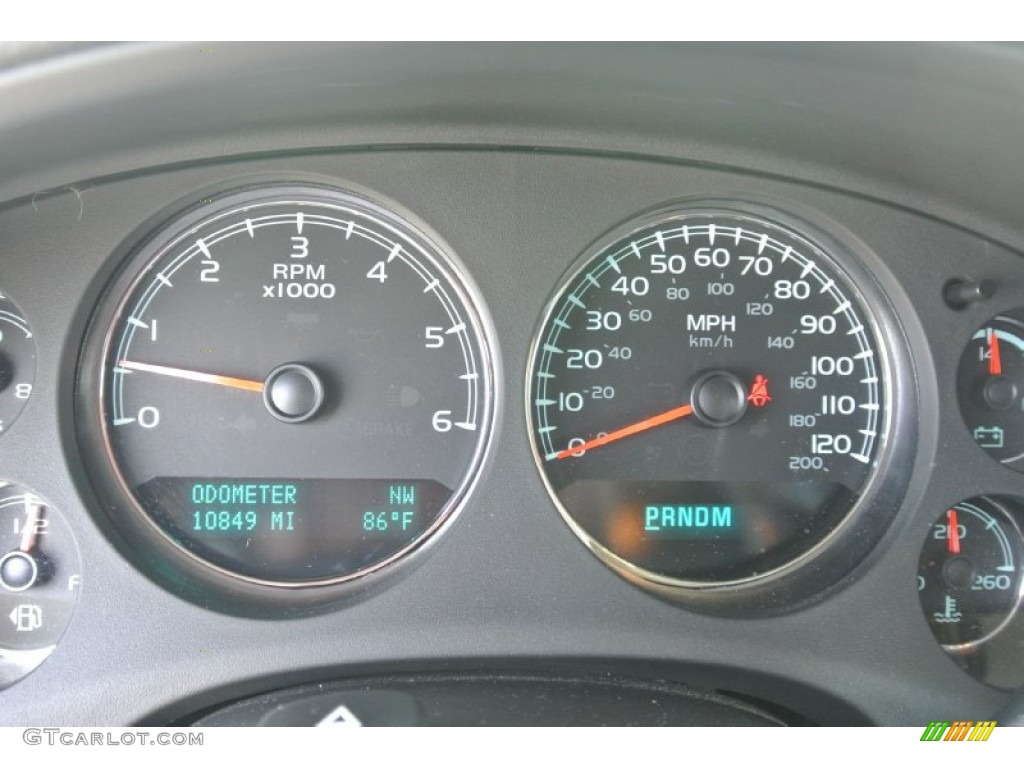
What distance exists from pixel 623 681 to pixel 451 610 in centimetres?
43

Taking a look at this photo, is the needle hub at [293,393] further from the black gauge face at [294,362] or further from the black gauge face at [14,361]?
the black gauge face at [14,361]

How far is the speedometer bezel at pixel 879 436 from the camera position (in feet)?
8.03

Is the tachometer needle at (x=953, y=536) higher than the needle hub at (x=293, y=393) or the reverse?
the reverse

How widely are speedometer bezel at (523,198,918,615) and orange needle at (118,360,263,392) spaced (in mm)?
676

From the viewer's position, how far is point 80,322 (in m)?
2.40

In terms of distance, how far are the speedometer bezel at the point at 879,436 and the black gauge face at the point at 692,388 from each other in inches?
0.5

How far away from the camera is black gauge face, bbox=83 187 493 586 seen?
2.46m

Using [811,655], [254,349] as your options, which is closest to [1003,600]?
[811,655]

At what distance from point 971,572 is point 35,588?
2317 millimetres

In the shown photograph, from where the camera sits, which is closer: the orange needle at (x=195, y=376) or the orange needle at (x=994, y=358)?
the orange needle at (x=195, y=376)

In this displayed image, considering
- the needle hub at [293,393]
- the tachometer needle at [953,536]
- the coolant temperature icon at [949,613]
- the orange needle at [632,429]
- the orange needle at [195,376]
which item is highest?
the orange needle at [195,376]

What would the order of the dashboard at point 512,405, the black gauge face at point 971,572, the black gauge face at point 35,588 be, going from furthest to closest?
the black gauge face at point 971,572, the black gauge face at point 35,588, the dashboard at point 512,405

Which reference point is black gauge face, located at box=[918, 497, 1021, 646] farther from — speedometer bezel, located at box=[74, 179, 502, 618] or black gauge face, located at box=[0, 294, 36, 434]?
black gauge face, located at box=[0, 294, 36, 434]

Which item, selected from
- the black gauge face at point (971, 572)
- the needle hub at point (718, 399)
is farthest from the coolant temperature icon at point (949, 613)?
the needle hub at point (718, 399)
